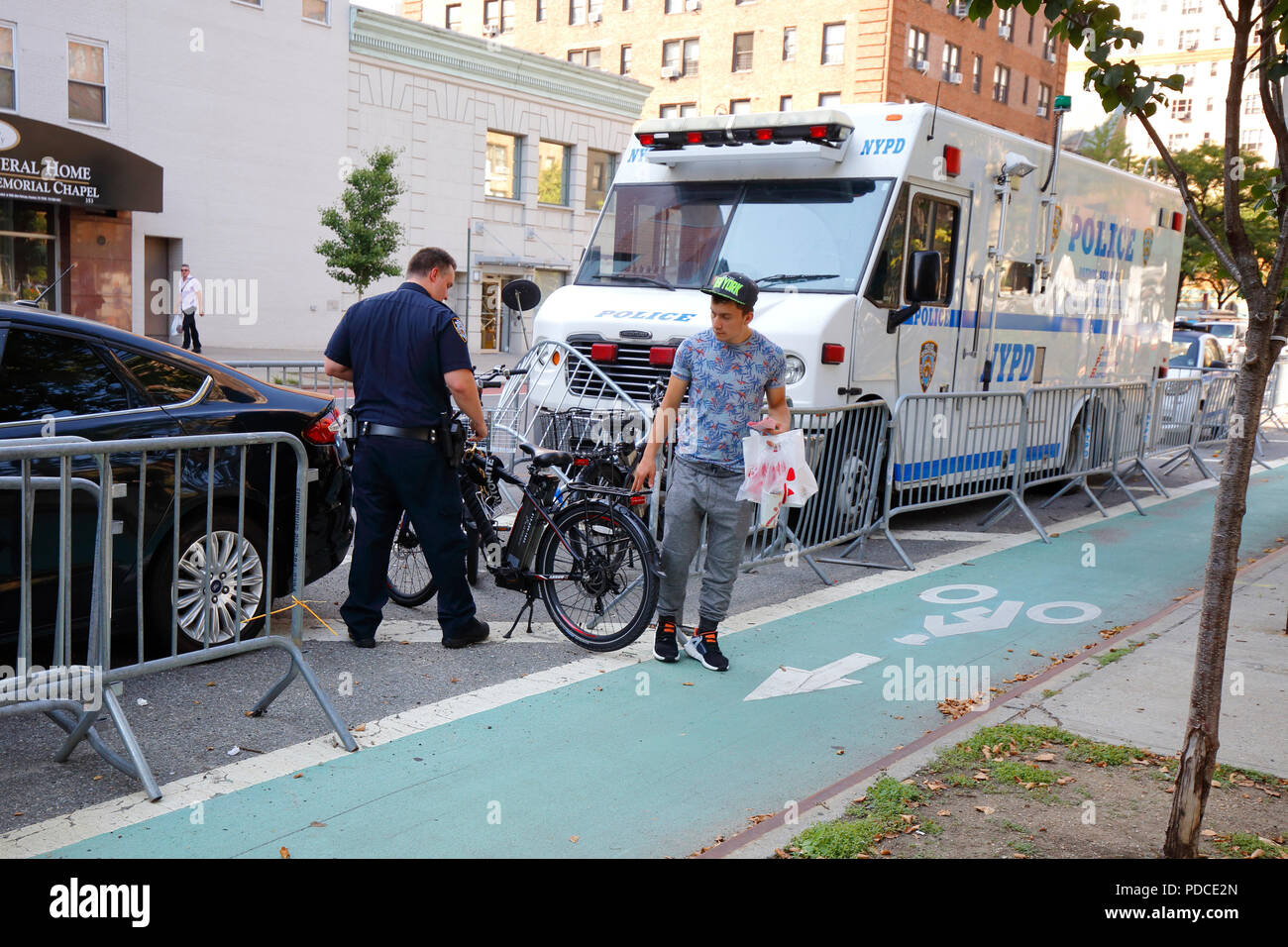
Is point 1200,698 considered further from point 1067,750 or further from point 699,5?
point 699,5

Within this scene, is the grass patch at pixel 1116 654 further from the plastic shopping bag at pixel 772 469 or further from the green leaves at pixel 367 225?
the green leaves at pixel 367 225

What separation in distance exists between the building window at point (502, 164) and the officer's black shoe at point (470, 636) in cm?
2880

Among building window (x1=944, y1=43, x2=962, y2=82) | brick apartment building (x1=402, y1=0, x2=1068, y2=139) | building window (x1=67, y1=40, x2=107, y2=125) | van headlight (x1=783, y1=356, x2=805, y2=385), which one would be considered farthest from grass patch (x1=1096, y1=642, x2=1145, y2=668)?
building window (x1=944, y1=43, x2=962, y2=82)

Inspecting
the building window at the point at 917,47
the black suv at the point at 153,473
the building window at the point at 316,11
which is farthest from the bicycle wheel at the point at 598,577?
the building window at the point at 917,47

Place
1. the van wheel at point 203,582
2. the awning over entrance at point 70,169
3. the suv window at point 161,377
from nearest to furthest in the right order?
the van wheel at point 203,582
the suv window at point 161,377
the awning over entrance at point 70,169

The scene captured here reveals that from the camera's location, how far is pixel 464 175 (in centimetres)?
3262

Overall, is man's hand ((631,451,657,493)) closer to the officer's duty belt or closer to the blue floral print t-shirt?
the blue floral print t-shirt

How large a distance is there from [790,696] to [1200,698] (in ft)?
7.08

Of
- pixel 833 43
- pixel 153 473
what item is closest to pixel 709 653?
pixel 153 473

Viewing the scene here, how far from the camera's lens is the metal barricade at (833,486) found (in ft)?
25.8

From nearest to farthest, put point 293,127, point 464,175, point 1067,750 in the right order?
point 1067,750 → point 293,127 → point 464,175

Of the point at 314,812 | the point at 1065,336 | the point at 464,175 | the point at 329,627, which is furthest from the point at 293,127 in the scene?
the point at 314,812

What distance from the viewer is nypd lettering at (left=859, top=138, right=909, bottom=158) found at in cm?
903
